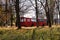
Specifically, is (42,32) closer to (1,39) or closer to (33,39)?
(33,39)

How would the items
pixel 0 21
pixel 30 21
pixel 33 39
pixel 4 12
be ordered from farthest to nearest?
pixel 30 21 < pixel 0 21 < pixel 4 12 < pixel 33 39

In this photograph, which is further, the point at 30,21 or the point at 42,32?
the point at 30,21

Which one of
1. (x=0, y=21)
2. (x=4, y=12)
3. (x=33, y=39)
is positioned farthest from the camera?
(x=0, y=21)

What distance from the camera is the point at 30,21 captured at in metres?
23.8

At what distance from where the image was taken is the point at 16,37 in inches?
236

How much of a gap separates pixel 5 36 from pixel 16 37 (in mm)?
411

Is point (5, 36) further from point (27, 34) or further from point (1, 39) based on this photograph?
point (27, 34)

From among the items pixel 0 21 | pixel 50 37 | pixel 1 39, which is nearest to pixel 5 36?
pixel 1 39

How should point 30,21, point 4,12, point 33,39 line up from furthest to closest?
point 30,21 < point 4,12 < point 33,39

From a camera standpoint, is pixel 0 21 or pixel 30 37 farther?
pixel 0 21

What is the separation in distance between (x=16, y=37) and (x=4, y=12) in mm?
10777

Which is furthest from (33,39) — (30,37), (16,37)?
(16,37)

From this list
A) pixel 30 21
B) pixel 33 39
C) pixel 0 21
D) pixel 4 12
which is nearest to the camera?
pixel 33 39

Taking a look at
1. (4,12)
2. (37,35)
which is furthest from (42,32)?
(4,12)
